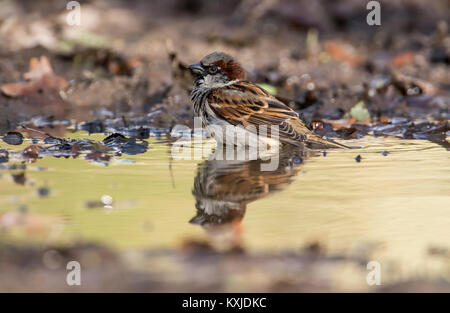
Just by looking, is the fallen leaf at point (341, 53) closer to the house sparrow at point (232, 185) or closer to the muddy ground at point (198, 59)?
the muddy ground at point (198, 59)

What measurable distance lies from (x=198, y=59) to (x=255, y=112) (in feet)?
15.2

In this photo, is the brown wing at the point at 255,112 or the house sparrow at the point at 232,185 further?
the brown wing at the point at 255,112

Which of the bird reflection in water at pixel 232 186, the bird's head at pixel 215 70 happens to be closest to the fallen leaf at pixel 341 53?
the bird's head at pixel 215 70

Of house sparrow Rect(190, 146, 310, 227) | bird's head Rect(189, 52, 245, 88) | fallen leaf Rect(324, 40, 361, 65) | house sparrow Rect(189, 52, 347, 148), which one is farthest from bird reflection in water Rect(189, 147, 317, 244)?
fallen leaf Rect(324, 40, 361, 65)

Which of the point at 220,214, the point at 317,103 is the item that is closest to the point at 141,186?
the point at 220,214

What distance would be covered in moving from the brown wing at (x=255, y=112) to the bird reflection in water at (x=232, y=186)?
23 centimetres

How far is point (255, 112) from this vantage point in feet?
23.6

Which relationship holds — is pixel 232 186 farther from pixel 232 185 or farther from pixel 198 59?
pixel 198 59

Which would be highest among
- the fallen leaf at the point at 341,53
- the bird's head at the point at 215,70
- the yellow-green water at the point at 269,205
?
the fallen leaf at the point at 341,53

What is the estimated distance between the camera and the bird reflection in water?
180 inches

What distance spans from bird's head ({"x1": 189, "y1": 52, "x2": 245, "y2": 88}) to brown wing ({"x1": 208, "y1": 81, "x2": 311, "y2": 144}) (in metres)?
0.35

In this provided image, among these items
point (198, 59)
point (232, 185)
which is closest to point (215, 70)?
point (232, 185)

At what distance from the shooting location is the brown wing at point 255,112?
698 centimetres
